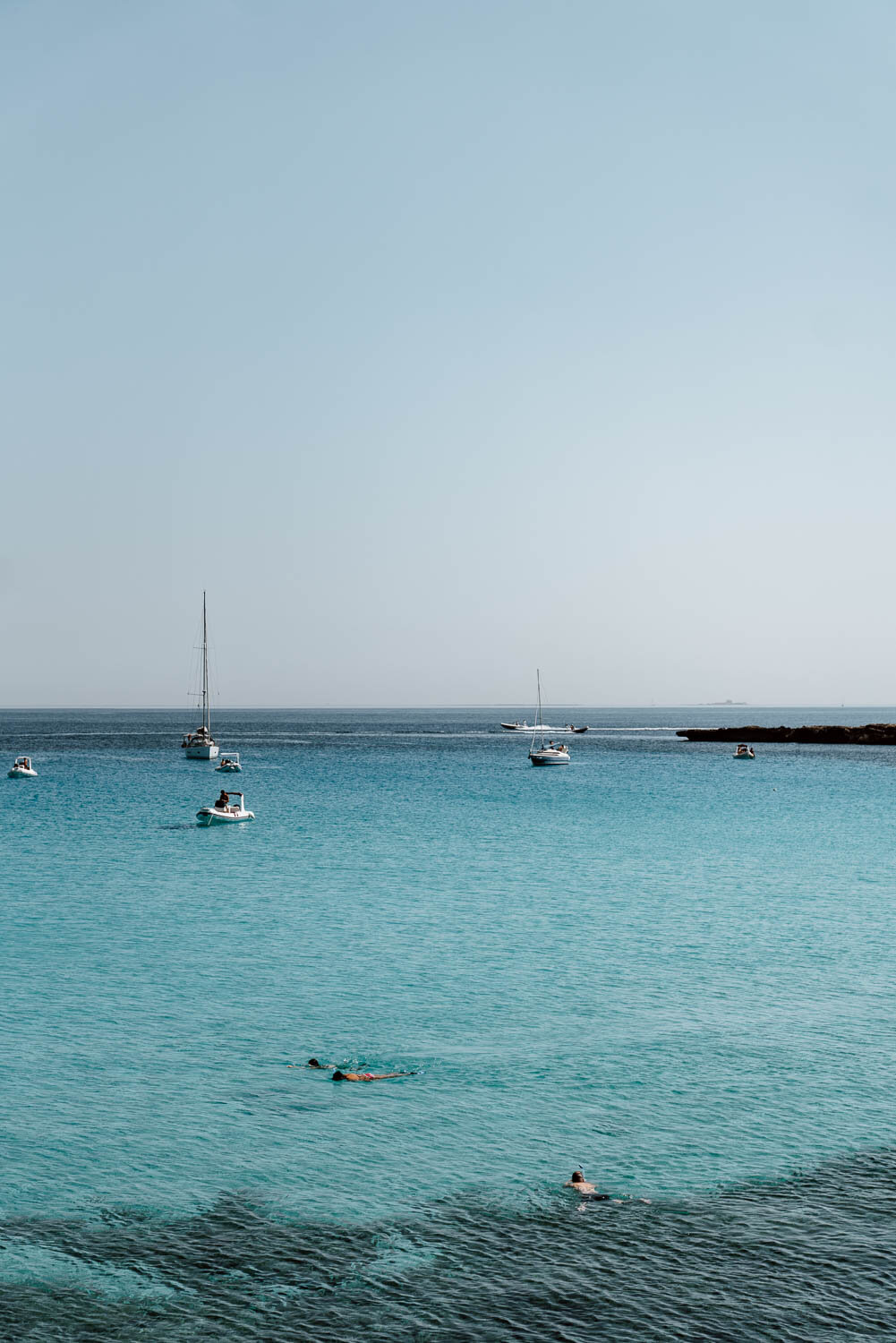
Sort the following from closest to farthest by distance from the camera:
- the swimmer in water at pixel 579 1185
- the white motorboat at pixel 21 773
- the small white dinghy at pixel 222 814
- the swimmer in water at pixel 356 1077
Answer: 1. the swimmer in water at pixel 579 1185
2. the swimmer in water at pixel 356 1077
3. the small white dinghy at pixel 222 814
4. the white motorboat at pixel 21 773

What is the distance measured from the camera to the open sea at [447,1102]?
13539 millimetres

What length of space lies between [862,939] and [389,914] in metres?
16.1

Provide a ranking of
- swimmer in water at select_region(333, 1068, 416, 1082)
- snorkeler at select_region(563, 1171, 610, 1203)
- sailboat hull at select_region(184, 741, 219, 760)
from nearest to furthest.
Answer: snorkeler at select_region(563, 1171, 610, 1203) < swimmer in water at select_region(333, 1068, 416, 1082) < sailboat hull at select_region(184, 741, 219, 760)

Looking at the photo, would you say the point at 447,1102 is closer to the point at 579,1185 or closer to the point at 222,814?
the point at 579,1185

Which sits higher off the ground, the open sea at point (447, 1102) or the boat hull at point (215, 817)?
the boat hull at point (215, 817)

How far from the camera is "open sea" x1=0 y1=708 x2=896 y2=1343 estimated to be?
13539mm

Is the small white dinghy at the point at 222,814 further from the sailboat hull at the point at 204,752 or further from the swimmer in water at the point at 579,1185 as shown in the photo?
the sailboat hull at the point at 204,752

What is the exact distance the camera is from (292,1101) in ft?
66.7

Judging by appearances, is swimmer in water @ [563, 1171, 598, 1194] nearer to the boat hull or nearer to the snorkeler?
the snorkeler

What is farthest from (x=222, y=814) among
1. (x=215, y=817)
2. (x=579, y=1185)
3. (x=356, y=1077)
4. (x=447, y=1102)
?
(x=579, y=1185)

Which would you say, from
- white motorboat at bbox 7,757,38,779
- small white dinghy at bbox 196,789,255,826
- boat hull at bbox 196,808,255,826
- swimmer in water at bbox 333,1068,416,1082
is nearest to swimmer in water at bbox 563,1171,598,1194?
swimmer in water at bbox 333,1068,416,1082

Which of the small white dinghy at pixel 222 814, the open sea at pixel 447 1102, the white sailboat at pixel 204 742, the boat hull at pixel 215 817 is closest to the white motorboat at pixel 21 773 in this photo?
the white sailboat at pixel 204 742

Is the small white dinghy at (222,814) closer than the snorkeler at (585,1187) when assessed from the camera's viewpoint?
No

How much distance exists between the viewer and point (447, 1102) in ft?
67.1
